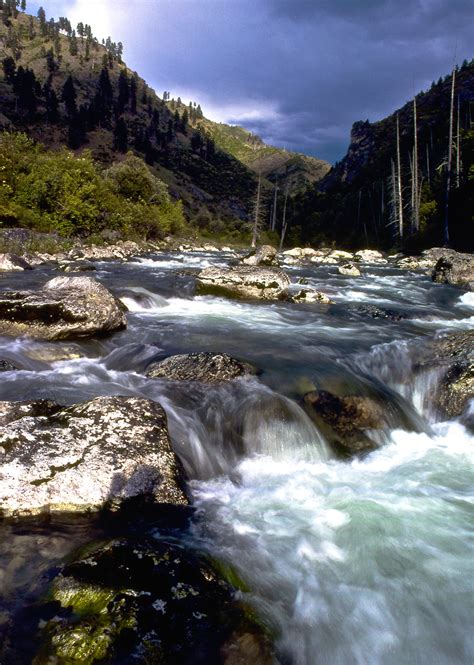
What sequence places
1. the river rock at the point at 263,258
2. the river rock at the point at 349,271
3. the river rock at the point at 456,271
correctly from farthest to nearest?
the river rock at the point at 349,271
the river rock at the point at 263,258
the river rock at the point at 456,271

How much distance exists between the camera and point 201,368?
7301 mm

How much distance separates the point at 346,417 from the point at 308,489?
182 cm

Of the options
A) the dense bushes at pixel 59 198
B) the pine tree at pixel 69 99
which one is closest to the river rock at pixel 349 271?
the dense bushes at pixel 59 198

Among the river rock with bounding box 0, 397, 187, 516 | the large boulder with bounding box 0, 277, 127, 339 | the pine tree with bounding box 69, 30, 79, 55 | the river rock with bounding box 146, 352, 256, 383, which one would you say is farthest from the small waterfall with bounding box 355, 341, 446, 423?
the pine tree with bounding box 69, 30, 79, 55

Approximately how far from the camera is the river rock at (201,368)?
23.5 feet

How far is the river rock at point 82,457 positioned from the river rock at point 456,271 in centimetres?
2011

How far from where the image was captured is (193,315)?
42.0 ft

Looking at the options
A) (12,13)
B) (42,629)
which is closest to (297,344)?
(42,629)

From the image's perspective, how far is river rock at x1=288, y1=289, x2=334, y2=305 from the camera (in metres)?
15.7

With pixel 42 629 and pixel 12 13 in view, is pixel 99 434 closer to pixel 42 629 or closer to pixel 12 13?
pixel 42 629

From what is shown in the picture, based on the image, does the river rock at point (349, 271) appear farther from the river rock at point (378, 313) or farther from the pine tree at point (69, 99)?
the pine tree at point (69, 99)

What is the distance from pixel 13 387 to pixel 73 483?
122 inches

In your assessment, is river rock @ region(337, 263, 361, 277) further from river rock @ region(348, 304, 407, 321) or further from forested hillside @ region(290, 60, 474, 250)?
forested hillside @ region(290, 60, 474, 250)

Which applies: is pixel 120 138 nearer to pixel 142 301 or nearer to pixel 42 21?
pixel 42 21
